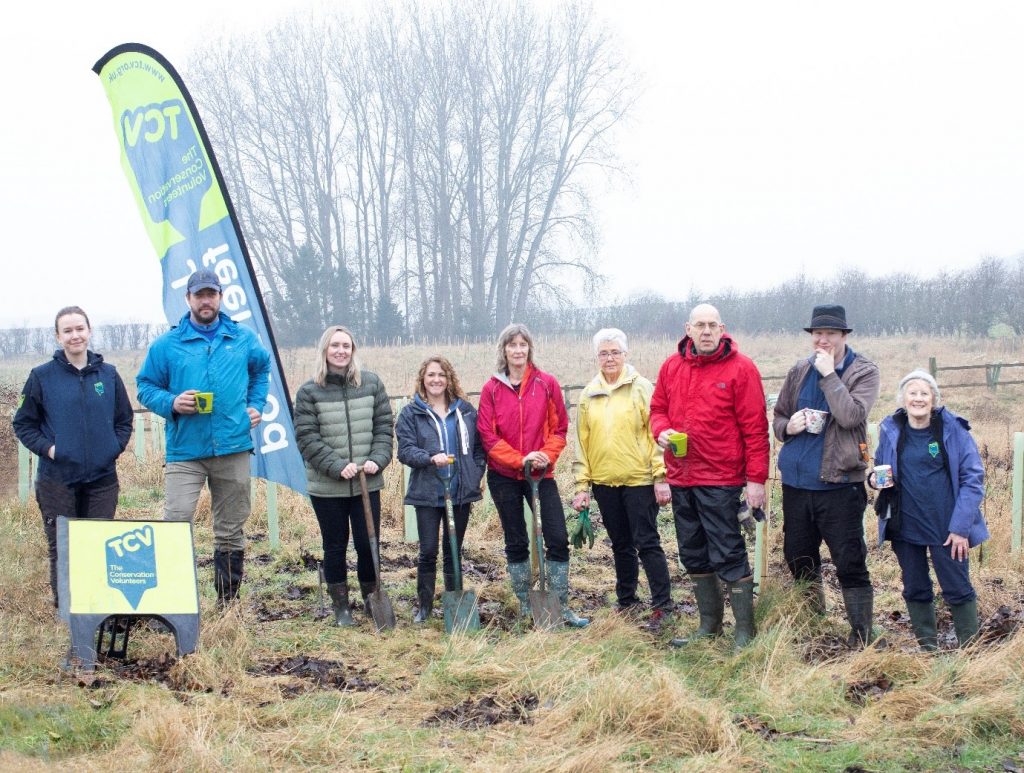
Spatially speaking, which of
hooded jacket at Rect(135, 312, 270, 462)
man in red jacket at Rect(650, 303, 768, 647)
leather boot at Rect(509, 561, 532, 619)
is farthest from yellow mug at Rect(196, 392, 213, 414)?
man in red jacket at Rect(650, 303, 768, 647)

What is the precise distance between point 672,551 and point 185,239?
4.43 metres

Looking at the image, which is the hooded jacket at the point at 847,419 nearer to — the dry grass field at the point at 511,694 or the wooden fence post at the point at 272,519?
the dry grass field at the point at 511,694

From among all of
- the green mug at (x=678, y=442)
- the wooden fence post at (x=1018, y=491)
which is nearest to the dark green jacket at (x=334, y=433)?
the green mug at (x=678, y=442)

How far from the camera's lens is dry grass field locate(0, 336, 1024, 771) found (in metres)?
3.59

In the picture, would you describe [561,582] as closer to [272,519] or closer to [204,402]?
[204,402]

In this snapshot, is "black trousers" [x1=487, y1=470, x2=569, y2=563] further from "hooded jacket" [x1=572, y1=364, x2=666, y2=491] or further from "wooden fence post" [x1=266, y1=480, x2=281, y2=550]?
"wooden fence post" [x1=266, y1=480, x2=281, y2=550]

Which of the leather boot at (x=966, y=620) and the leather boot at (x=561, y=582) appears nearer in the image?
the leather boot at (x=966, y=620)

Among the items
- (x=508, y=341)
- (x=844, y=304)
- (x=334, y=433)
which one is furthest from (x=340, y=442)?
(x=844, y=304)

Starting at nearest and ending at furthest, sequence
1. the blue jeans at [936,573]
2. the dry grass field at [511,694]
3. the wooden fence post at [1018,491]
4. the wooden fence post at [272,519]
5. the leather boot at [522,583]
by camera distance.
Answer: the dry grass field at [511,694], the blue jeans at [936,573], the leather boot at [522,583], the wooden fence post at [1018,491], the wooden fence post at [272,519]

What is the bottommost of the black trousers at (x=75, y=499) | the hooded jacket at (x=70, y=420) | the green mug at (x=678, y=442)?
the black trousers at (x=75, y=499)

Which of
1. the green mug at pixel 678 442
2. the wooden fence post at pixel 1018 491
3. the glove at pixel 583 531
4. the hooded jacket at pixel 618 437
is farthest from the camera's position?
the wooden fence post at pixel 1018 491

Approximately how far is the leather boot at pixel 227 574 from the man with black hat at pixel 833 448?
3.16m

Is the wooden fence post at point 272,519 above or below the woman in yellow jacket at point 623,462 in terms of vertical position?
below

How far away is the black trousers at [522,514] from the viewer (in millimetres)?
5594
